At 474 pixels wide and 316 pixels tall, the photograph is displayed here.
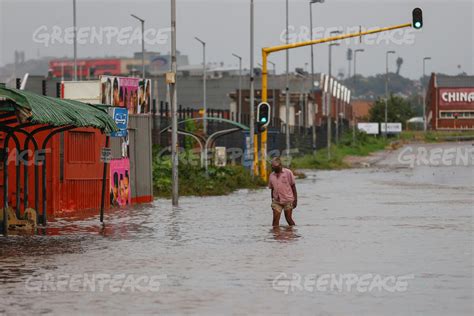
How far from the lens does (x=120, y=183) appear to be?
1300 inches

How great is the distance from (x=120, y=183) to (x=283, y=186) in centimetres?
972

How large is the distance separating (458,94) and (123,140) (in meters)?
A: 113

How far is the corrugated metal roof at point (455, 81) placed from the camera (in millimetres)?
145125

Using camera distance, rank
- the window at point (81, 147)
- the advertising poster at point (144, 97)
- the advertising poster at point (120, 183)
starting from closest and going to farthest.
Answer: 1. the window at point (81, 147)
2. the advertising poster at point (120, 183)
3. the advertising poster at point (144, 97)

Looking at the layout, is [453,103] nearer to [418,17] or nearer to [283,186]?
[418,17]

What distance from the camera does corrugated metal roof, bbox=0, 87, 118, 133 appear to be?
63.8ft

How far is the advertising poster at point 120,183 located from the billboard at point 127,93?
5.26 feet

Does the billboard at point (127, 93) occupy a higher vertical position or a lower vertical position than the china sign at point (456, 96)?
lower

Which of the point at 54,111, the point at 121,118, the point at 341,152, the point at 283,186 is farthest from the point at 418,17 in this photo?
the point at 341,152

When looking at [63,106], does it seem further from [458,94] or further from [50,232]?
[458,94]

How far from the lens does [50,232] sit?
23.6 m

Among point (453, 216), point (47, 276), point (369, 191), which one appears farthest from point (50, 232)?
point (369, 191)

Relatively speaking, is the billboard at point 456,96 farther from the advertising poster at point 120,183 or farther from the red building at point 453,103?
the advertising poster at point 120,183

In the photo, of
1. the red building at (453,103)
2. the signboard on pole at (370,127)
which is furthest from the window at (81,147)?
the red building at (453,103)
